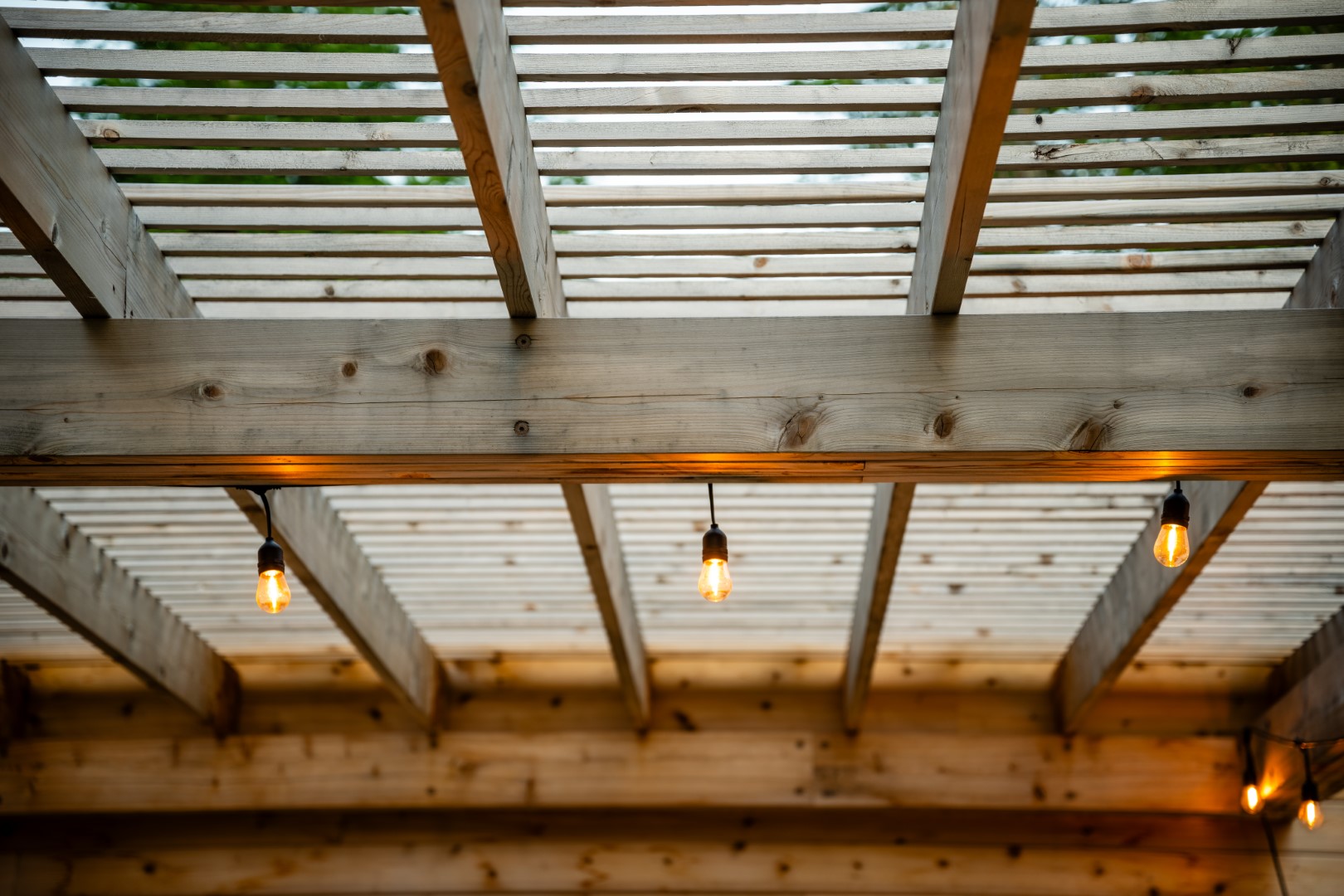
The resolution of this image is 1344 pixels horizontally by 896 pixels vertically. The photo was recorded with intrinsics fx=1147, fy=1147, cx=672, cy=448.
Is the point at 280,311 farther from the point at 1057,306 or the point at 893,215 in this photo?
the point at 1057,306

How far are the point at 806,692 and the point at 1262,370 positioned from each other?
10.8ft

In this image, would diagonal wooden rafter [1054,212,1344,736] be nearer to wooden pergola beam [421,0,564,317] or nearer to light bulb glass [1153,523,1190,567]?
light bulb glass [1153,523,1190,567]

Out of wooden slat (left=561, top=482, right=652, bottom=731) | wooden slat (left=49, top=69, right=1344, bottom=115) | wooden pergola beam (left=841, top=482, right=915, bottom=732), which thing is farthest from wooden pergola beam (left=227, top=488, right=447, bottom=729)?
wooden pergola beam (left=841, top=482, right=915, bottom=732)

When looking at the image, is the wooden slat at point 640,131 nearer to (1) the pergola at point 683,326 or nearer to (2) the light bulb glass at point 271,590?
(1) the pergola at point 683,326

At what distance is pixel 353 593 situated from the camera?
4.33 meters

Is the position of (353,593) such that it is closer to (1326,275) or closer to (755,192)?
(755,192)

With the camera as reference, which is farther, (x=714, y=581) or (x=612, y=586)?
(x=612, y=586)

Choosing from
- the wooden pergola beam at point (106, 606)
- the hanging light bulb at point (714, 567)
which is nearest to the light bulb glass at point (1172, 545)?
the hanging light bulb at point (714, 567)

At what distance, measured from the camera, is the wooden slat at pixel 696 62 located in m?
2.44

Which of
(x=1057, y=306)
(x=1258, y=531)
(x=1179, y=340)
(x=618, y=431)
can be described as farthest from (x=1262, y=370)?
(x=1258, y=531)

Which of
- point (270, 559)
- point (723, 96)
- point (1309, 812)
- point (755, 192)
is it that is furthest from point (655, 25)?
point (1309, 812)

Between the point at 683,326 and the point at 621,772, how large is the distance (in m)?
3.21

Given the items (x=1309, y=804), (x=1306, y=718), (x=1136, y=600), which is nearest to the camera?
(x=1136, y=600)

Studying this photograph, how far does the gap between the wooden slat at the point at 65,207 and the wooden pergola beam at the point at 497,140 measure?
906mm
